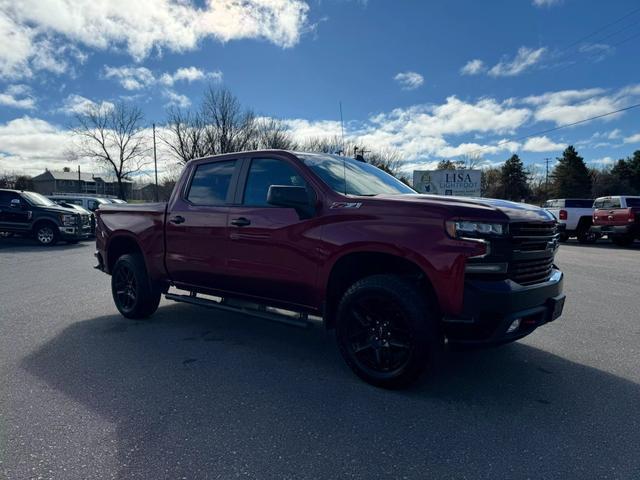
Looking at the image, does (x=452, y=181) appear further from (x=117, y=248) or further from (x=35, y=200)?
(x=117, y=248)

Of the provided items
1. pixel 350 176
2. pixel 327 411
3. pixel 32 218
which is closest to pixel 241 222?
pixel 350 176

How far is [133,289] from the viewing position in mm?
5324

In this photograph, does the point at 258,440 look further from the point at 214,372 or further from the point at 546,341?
the point at 546,341

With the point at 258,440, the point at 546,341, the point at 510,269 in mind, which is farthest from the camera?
the point at 546,341

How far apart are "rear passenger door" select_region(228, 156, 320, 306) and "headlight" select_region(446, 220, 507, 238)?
3.71 ft

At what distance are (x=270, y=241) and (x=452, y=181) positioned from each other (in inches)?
1182

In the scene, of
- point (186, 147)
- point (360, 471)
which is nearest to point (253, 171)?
point (360, 471)

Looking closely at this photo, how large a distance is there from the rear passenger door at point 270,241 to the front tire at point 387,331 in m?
0.45

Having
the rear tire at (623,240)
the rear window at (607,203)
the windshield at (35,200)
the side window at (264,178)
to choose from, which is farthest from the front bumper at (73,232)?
the rear window at (607,203)

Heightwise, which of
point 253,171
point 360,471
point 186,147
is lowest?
point 360,471

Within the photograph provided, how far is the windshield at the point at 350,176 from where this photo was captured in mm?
3869

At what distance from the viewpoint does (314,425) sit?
2.85m

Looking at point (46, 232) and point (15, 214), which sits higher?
point (15, 214)

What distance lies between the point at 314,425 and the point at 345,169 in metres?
2.38
